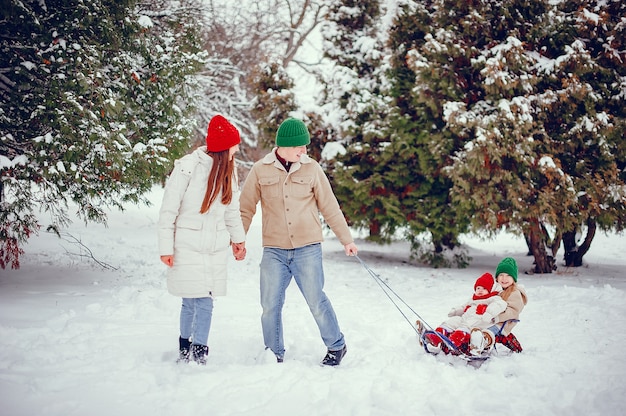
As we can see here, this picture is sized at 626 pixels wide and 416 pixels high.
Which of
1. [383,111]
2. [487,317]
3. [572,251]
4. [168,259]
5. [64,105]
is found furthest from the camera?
[572,251]

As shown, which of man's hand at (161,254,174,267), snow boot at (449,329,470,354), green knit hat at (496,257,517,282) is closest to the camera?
man's hand at (161,254,174,267)

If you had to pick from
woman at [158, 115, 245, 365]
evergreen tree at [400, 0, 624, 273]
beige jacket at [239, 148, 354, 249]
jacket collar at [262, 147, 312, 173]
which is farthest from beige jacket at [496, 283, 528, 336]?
evergreen tree at [400, 0, 624, 273]

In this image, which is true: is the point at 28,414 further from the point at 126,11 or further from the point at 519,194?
the point at 519,194

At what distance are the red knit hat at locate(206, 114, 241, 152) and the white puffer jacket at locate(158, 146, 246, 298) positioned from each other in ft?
0.34

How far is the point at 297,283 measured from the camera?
3.89m

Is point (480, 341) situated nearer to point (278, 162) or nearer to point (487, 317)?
point (487, 317)

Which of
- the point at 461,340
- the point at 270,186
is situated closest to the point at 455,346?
the point at 461,340

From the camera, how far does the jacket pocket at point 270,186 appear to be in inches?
155

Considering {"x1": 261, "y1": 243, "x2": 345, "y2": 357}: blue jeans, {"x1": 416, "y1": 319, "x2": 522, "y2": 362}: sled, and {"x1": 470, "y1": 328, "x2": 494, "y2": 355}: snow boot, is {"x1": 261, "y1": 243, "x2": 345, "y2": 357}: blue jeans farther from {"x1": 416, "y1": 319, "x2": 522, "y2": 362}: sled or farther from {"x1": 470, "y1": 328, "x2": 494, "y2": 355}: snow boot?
{"x1": 470, "y1": 328, "x2": 494, "y2": 355}: snow boot

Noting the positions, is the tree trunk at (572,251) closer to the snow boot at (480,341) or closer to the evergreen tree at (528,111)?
the evergreen tree at (528,111)

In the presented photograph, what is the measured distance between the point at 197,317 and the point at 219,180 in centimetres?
104

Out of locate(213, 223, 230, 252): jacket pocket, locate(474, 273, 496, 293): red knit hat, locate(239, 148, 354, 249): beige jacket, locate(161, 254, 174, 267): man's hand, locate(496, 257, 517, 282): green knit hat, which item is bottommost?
locate(474, 273, 496, 293): red knit hat

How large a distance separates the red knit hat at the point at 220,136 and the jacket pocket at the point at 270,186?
0.42m

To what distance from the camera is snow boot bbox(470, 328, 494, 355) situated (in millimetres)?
4066
